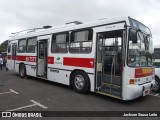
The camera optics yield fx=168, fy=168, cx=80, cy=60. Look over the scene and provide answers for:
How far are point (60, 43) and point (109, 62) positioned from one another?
→ 2593 mm

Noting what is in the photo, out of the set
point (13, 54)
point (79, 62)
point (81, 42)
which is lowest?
point (79, 62)

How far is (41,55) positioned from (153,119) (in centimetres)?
699

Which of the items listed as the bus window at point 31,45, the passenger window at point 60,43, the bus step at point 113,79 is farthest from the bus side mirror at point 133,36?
the bus window at point 31,45

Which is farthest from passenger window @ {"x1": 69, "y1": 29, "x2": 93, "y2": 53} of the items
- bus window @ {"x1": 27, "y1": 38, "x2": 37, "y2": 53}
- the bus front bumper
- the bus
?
bus window @ {"x1": 27, "y1": 38, "x2": 37, "y2": 53}

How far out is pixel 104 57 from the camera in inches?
276

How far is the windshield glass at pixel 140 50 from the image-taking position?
5602 mm

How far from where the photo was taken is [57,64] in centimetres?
832

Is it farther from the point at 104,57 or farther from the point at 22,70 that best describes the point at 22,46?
the point at 104,57

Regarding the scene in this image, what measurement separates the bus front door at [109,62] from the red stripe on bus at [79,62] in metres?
0.32

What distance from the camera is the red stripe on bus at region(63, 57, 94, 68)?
6648 millimetres

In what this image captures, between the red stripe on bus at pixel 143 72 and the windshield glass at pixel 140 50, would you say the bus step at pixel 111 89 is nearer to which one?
the red stripe on bus at pixel 143 72

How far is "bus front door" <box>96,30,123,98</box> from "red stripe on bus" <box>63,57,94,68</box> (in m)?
0.32

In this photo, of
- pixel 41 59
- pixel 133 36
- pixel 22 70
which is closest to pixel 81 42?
pixel 133 36

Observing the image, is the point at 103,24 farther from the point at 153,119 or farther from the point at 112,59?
the point at 153,119
